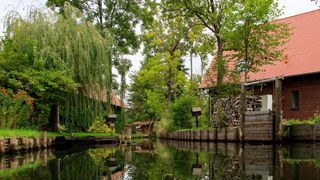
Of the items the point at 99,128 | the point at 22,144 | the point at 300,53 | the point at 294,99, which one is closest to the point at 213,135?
the point at 294,99

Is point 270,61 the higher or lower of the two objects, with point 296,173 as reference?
higher

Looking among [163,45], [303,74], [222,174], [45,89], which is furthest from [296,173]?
[163,45]

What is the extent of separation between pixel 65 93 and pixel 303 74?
45.0 feet

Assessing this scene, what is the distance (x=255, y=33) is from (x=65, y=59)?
403 inches

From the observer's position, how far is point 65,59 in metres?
23.0

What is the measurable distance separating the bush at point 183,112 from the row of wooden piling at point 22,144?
13.8 metres

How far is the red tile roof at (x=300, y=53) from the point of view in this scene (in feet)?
86.4

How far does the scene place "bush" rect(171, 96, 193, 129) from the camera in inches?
1275

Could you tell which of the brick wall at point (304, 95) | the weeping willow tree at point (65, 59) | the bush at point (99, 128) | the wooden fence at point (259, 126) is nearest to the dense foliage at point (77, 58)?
the weeping willow tree at point (65, 59)

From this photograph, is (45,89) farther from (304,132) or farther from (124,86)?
(304,132)

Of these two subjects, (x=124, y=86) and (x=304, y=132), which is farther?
(x=124, y=86)

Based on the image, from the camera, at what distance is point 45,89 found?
20969 mm

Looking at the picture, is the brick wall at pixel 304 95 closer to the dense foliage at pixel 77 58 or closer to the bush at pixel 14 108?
the dense foliage at pixel 77 58

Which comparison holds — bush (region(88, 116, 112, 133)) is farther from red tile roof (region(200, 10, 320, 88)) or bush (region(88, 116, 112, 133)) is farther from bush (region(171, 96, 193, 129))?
red tile roof (region(200, 10, 320, 88))
